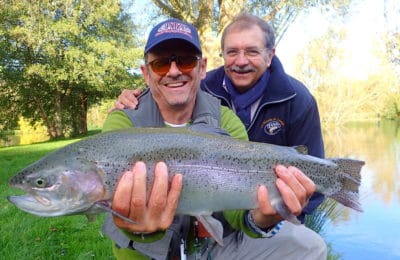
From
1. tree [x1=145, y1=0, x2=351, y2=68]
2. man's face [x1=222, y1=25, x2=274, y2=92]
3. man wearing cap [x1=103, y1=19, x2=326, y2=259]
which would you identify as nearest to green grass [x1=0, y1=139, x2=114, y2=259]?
man wearing cap [x1=103, y1=19, x2=326, y2=259]

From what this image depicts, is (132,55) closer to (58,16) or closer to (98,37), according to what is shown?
(98,37)

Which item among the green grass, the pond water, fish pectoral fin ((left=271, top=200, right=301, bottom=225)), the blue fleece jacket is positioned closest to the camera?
fish pectoral fin ((left=271, top=200, right=301, bottom=225))

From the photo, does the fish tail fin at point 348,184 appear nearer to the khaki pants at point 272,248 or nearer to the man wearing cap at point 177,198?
the man wearing cap at point 177,198

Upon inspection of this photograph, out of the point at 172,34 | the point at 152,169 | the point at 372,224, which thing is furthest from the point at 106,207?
the point at 372,224

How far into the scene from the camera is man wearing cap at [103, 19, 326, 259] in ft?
8.51

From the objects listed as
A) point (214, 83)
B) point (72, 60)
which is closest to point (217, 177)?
point (214, 83)

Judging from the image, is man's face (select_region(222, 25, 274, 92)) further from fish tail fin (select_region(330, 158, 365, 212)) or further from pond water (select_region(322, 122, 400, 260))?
pond water (select_region(322, 122, 400, 260))

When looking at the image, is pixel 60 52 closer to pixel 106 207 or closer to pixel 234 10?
pixel 234 10

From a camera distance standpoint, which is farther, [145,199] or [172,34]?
[172,34]

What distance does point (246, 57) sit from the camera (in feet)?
14.5

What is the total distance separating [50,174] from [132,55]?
30.3 metres

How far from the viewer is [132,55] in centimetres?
3189

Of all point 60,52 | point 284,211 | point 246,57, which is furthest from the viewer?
point 60,52

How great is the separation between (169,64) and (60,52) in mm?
28748
